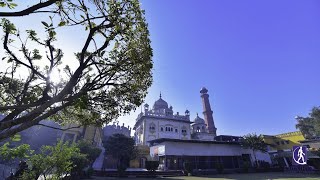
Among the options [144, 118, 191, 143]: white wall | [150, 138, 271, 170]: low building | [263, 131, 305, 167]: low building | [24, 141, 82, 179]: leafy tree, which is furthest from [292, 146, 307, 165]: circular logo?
[144, 118, 191, 143]: white wall

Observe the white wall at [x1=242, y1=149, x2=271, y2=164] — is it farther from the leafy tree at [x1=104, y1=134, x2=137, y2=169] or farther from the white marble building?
the leafy tree at [x1=104, y1=134, x2=137, y2=169]

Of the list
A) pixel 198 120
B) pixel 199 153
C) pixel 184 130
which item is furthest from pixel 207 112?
pixel 199 153

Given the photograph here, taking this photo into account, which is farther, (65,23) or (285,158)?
(285,158)

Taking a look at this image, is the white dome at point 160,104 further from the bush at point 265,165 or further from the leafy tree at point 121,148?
the bush at point 265,165

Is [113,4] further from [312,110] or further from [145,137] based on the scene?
[312,110]

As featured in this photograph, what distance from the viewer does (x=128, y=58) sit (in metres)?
8.11

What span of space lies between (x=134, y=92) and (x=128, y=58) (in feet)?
6.04

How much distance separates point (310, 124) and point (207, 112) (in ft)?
88.6

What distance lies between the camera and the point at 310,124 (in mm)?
50656

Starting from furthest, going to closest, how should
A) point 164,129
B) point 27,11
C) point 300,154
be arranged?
point 164,129, point 300,154, point 27,11

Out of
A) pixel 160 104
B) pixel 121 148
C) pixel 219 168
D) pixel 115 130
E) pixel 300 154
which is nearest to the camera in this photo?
pixel 300 154

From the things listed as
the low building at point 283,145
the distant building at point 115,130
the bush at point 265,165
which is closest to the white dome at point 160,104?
the distant building at point 115,130

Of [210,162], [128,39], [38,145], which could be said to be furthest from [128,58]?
[38,145]

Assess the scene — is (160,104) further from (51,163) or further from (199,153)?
(51,163)
